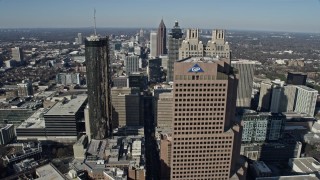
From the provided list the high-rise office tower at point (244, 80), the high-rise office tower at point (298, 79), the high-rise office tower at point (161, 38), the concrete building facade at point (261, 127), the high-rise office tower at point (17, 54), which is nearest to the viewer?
the concrete building facade at point (261, 127)

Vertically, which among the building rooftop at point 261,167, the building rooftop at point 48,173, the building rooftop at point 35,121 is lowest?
the building rooftop at point 261,167

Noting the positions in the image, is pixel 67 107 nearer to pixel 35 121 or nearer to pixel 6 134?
pixel 35 121

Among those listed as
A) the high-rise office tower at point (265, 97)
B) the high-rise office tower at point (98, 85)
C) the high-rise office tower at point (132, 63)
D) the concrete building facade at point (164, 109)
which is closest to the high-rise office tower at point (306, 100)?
the high-rise office tower at point (265, 97)

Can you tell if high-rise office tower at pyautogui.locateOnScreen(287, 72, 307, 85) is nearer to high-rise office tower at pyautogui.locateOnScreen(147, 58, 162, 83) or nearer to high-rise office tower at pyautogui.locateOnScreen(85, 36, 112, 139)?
high-rise office tower at pyautogui.locateOnScreen(147, 58, 162, 83)

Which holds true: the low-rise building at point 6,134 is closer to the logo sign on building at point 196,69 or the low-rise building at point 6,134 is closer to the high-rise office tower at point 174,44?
the high-rise office tower at point 174,44

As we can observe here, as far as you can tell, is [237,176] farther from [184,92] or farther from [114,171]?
[114,171]

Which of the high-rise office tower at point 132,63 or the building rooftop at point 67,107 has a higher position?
the high-rise office tower at point 132,63
